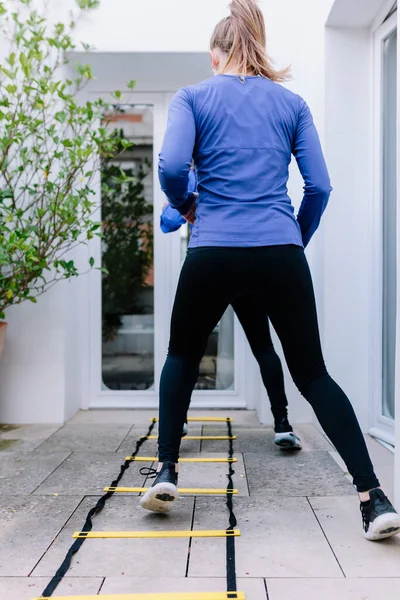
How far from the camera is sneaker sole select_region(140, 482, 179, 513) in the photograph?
2.13m

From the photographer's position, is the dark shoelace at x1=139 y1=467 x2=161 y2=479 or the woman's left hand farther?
the dark shoelace at x1=139 y1=467 x2=161 y2=479

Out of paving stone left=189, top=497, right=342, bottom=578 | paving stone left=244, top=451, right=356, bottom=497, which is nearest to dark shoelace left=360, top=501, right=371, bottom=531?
paving stone left=189, top=497, right=342, bottom=578

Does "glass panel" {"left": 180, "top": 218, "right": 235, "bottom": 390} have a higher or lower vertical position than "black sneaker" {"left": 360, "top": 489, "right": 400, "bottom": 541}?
higher

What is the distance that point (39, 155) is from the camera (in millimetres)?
3623

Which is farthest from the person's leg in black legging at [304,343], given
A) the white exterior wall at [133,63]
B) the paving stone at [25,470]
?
the white exterior wall at [133,63]

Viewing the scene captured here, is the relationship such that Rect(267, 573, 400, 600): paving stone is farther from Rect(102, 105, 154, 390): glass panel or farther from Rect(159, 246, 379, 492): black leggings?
Rect(102, 105, 154, 390): glass panel

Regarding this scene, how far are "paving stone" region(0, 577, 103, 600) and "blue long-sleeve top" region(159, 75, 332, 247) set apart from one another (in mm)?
993

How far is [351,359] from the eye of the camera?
3.50 metres

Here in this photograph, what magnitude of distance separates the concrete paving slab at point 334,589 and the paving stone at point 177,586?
0.04m

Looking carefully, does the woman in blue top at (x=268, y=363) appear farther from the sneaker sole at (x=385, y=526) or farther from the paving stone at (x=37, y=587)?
the paving stone at (x=37, y=587)

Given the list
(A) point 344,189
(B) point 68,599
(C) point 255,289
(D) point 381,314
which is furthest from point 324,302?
(B) point 68,599

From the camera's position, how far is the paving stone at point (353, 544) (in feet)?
6.03

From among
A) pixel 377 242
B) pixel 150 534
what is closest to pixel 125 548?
pixel 150 534

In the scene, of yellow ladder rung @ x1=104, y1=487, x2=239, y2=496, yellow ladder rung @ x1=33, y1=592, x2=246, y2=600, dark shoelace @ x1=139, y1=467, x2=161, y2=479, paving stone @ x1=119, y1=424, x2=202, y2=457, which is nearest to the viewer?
yellow ladder rung @ x1=33, y1=592, x2=246, y2=600
